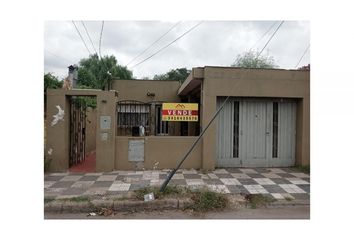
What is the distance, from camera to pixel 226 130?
769cm

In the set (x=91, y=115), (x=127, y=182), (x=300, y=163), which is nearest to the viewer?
(x=127, y=182)

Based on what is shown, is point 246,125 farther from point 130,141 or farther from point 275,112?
point 130,141

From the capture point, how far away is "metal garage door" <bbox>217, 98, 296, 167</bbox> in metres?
7.69

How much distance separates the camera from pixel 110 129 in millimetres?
7160

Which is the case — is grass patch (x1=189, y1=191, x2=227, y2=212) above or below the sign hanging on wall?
below

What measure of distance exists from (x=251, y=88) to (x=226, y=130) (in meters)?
1.51

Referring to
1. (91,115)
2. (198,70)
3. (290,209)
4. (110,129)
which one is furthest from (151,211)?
(91,115)

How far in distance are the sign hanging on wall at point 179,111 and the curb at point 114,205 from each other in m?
3.14

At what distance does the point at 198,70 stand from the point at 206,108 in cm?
118

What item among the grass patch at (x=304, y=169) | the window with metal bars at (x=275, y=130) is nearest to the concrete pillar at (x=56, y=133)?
the window with metal bars at (x=275, y=130)

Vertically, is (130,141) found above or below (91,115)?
below

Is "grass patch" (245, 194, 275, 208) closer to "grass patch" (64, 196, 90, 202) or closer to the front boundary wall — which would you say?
"grass patch" (64, 196, 90, 202)

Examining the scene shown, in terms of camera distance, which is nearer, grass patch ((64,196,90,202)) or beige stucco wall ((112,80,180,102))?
grass patch ((64,196,90,202))

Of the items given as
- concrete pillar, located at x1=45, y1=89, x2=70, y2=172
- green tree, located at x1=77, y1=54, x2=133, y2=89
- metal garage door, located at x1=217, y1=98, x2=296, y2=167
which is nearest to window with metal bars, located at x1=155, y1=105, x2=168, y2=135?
metal garage door, located at x1=217, y1=98, x2=296, y2=167
